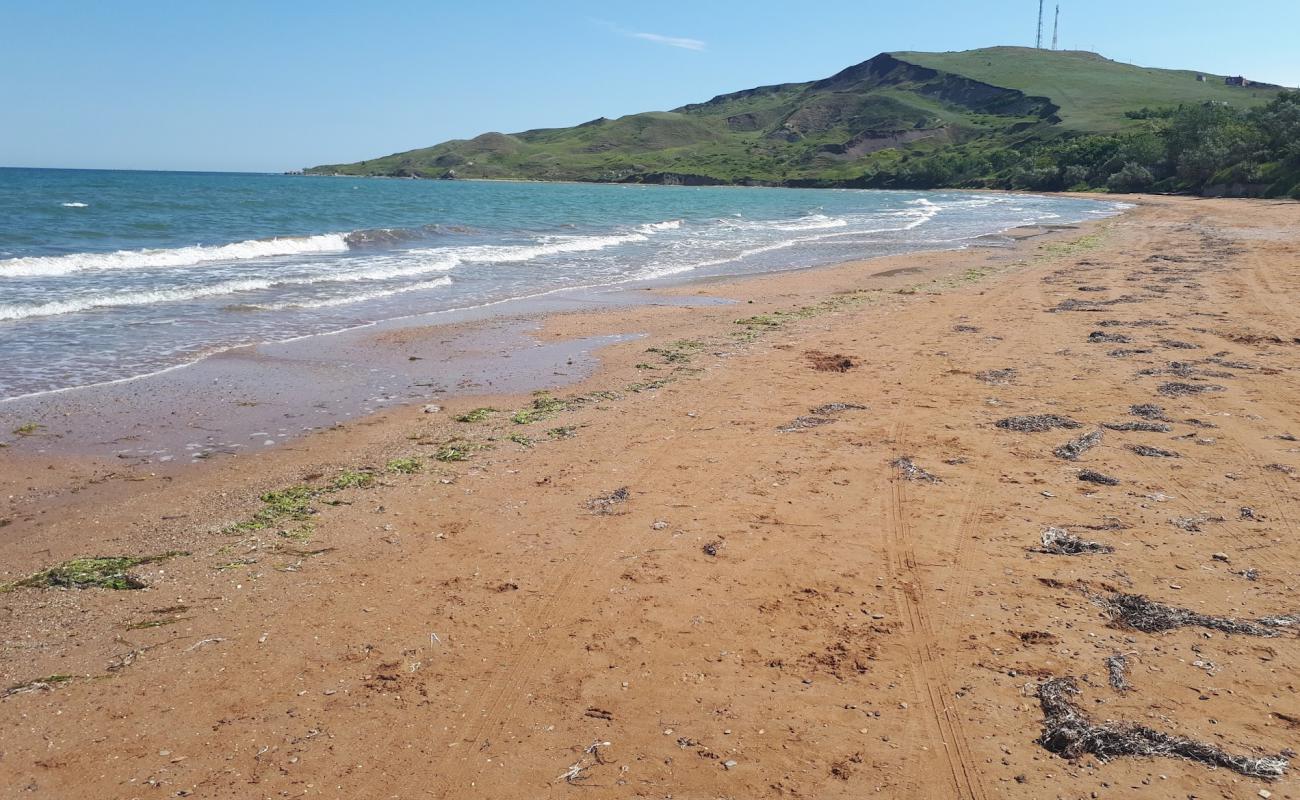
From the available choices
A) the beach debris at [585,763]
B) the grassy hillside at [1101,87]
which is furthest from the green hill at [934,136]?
the beach debris at [585,763]

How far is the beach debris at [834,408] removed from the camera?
8766 millimetres

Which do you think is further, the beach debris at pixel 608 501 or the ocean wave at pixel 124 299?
the ocean wave at pixel 124 299

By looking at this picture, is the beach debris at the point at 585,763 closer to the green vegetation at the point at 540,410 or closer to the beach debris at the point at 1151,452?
the green vegetation at the point at 540,410

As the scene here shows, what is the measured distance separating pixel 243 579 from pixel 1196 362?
424 inches

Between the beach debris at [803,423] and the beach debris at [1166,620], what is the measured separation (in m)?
3.71

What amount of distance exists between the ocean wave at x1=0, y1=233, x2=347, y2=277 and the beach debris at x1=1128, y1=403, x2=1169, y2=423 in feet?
74.3

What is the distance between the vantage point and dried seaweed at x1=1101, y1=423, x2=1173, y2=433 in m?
7.79

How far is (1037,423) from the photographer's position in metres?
8.09

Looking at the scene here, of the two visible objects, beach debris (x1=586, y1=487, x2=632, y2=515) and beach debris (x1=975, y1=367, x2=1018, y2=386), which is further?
beach debris (x1=975, y1=367, x2=1018, y2=386)

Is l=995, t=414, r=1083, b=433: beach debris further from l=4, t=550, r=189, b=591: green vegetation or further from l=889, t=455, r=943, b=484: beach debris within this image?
l=4, t=550, r=189, b=591: green vegetation

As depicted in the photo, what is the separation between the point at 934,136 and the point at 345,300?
15547 cm

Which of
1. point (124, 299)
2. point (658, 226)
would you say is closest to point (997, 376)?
point (124, 299)

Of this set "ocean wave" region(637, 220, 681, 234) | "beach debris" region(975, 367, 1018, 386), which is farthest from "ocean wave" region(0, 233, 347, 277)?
"beach debris" region(975, 367, 1018, 386)

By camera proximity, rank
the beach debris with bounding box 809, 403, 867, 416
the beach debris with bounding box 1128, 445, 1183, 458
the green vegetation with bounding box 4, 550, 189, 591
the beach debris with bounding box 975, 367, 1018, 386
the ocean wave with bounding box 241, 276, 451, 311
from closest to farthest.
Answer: the green vegetation with bounding box 4, 550, 189, 591 < the beach debris with bounding box 1128, 445, 1183, 458 < the beach debris with bounding box 809, 403, 867, 416 < the beach debris with bounding box 975, 367, 1018, 386 < the ocean wave with bounding box 241, 276, 451, 311
